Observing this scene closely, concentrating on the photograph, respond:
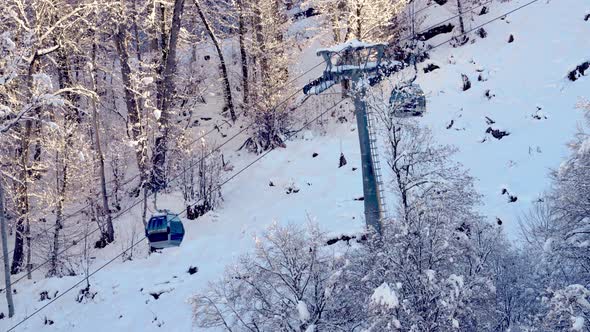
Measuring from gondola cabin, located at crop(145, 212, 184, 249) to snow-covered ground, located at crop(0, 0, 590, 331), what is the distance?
1490 millimetres

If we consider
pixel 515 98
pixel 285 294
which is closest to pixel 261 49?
pixel 515 98

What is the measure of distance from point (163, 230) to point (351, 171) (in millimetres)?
8796

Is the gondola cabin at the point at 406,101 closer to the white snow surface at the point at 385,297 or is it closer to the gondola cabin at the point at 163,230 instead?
the white snow surface at the point at 385,297

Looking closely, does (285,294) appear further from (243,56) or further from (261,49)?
(243,56)

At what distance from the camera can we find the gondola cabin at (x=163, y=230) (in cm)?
1477

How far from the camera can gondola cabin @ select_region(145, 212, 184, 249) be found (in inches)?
581

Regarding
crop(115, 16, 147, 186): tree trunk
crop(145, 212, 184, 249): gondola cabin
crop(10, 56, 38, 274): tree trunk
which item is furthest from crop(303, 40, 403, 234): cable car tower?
crop(10, 56, 38, 274): tree trunk

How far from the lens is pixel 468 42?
27359mm

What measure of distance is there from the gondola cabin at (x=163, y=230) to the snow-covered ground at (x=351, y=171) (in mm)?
1490

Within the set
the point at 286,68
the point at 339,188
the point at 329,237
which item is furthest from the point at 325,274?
A: the point at 286,68

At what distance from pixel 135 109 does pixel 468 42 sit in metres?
14.0

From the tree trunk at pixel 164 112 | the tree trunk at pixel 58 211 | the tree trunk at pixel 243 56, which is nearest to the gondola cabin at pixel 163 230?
the tree trunk at pixel 164 112

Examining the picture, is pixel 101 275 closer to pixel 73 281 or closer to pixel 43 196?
pixel 73 281

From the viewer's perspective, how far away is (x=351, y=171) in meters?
22.0
